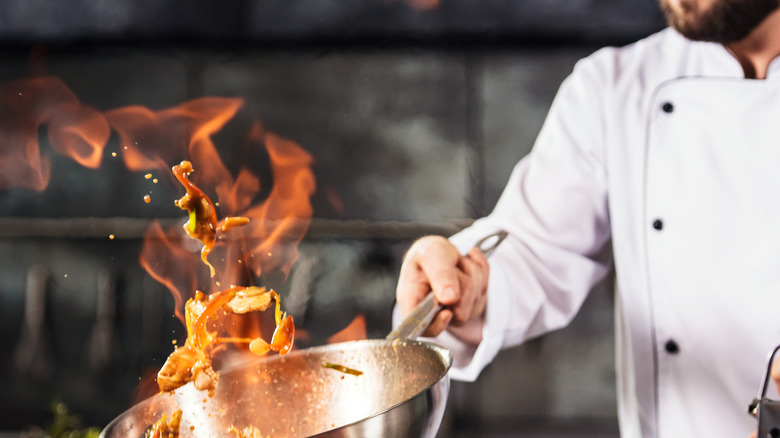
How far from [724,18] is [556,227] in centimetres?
41

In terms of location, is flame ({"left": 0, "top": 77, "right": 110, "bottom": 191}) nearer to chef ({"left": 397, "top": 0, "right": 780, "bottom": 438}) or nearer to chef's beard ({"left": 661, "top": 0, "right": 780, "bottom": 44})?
→ chef ({"left": 397, "top": 0, "right": 780, "bottom": 438})

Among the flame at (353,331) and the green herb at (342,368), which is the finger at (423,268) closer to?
the green herb at (342,368)

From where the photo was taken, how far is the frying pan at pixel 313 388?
0.52 meters

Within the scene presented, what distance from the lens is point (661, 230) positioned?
96cm

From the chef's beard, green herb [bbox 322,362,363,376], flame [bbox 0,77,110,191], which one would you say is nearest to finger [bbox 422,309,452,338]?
green herb [bbox 322,362,363,376]

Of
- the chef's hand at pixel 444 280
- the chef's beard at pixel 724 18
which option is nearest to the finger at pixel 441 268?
the chef's hand at pixel 444 280

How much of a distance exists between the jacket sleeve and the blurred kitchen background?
0.38 meters

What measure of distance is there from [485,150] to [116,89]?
986 mm

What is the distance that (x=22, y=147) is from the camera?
5.33ft

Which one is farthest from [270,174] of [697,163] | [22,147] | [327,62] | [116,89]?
[697,163]

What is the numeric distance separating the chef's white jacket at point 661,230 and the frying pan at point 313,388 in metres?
0.36

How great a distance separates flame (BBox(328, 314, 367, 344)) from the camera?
1515 mm

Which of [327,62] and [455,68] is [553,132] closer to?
[455,68]

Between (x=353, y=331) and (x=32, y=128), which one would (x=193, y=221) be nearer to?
(x=353, y=331)
